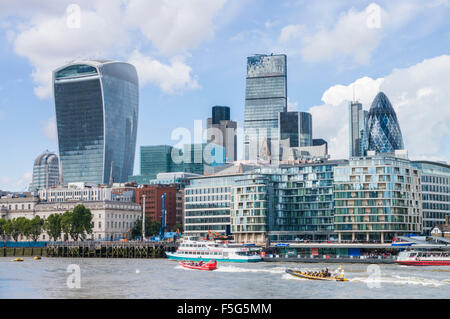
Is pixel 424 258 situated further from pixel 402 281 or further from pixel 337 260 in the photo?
pixel 402 281

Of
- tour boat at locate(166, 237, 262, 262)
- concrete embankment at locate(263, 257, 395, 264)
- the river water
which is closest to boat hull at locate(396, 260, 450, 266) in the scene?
concrete embankment at locate(263, 257, 395, 264)

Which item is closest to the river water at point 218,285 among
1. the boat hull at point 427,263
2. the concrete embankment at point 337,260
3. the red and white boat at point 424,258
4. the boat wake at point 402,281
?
the boat wake at point 402,281

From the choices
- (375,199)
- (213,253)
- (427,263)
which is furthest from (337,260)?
(213,253)

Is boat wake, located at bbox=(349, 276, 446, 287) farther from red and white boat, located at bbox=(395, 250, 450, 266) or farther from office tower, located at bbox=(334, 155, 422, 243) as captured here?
office tower, located at bbox=(334, 155, 422, 243)

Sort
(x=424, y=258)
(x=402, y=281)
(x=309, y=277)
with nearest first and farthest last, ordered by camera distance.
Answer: (x=402, y=281) < (x=309, y=277) < (x=424, y=258)

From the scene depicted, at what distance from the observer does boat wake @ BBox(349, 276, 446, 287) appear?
97.8 metres

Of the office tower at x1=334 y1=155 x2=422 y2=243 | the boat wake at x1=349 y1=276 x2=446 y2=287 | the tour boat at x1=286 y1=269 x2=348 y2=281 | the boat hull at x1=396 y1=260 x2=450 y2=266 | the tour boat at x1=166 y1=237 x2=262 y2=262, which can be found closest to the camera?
the boat wake at x1=349 y1=276 x2=446 y2=287

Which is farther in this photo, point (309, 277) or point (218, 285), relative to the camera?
point (309, 277)

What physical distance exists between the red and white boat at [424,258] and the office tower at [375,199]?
2846 cm

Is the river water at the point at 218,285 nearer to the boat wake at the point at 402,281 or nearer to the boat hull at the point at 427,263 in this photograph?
the boat wake at the point at 402,281

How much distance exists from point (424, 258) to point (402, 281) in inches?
1863

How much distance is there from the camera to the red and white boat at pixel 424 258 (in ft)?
470

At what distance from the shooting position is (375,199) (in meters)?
180

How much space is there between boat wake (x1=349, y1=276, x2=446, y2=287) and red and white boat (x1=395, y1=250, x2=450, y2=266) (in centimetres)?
4052
